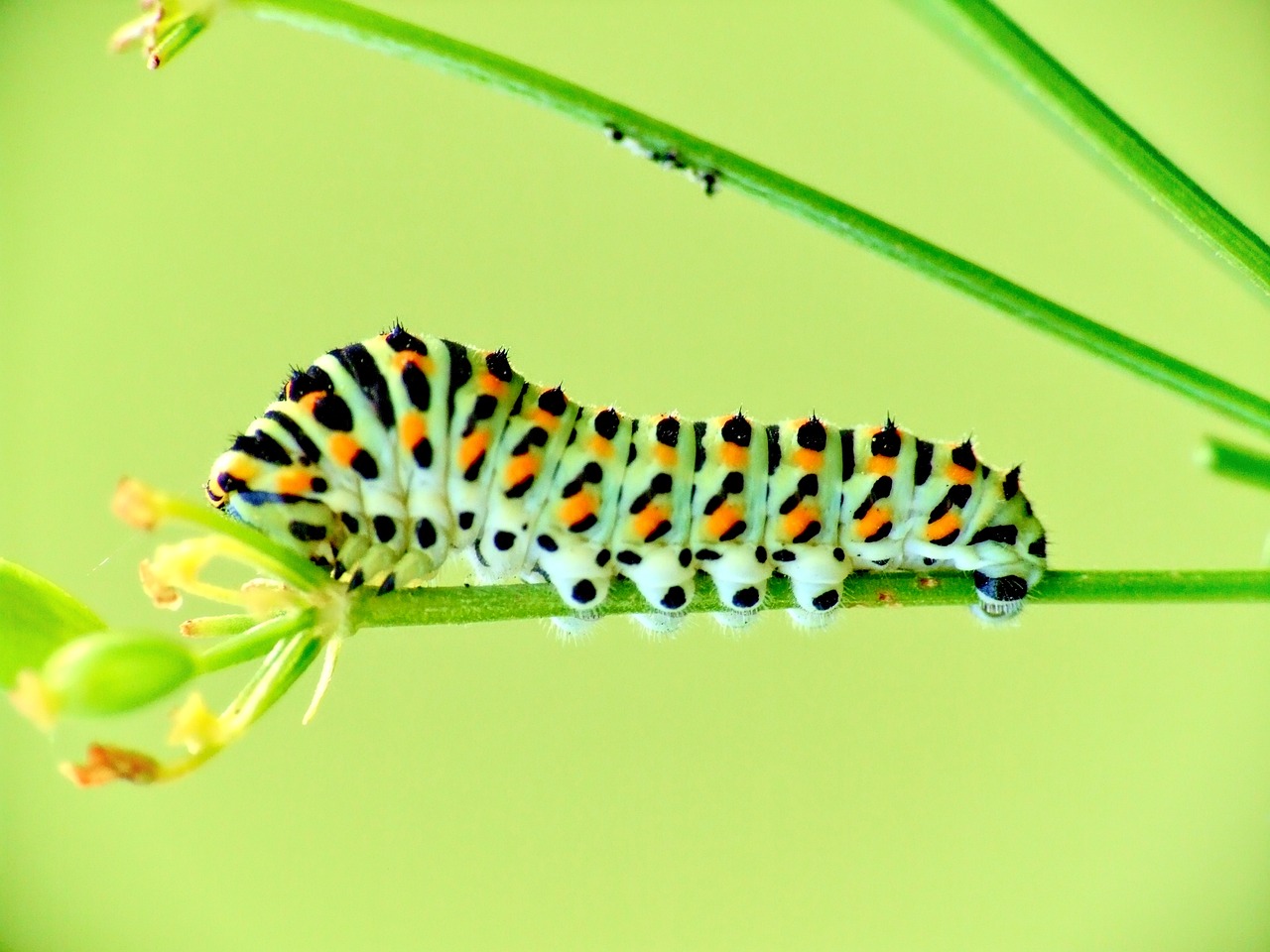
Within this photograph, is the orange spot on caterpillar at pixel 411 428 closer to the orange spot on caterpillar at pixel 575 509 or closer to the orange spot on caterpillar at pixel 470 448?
the orange spot on caterpillar at pixel 470 448

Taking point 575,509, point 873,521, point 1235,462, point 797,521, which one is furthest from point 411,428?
point 1235,462

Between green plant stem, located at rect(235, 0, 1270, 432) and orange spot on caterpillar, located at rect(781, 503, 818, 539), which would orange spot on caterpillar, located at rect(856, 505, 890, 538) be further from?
green plant stem, located at rect(235, 0, 1270, 432)

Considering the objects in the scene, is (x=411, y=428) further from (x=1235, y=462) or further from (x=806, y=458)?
(x=1235, y=462)

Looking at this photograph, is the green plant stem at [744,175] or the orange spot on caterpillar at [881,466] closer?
the green plant stem at [744,175]

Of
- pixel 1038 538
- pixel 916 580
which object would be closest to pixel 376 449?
pixel 916 580

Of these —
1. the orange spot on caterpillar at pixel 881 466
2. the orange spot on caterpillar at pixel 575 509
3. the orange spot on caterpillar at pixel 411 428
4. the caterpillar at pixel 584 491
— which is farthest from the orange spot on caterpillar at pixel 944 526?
the orange spot on caterpillar at pixel 411 428

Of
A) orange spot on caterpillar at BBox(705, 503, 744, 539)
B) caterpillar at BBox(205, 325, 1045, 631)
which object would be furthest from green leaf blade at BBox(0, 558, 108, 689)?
orange spot on caterpillar at BBox(705, 503, 744, 539)
